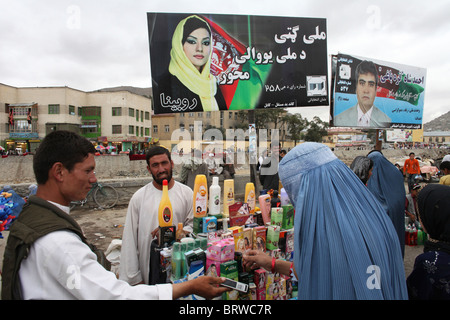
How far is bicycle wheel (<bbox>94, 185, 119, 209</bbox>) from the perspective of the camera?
694cm

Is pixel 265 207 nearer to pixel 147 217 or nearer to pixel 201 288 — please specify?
pixel 147 217

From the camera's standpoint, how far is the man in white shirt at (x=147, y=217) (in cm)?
229

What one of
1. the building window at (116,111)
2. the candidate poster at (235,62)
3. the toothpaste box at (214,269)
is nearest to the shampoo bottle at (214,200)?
the toothpaste box at (214,269)

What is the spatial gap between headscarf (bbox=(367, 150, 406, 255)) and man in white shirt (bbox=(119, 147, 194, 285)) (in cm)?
230

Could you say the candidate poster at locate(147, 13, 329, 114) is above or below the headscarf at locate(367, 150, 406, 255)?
above

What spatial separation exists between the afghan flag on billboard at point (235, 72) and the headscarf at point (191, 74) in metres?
0.15

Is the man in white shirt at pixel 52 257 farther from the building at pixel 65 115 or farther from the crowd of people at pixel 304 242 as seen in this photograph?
the building at pixel 65 115

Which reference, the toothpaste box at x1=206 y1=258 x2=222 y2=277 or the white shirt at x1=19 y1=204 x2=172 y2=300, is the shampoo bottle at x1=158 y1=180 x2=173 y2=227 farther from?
the white shirt at x1=19 y1=204 x2=172 y2=300

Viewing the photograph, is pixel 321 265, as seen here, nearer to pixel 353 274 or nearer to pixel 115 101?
pixel 353 274

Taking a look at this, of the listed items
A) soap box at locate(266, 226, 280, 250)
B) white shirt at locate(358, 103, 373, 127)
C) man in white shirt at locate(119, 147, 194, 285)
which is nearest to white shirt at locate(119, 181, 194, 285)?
man in white shirt at locate(119, 147, 194, 285)

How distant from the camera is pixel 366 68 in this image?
6.55m

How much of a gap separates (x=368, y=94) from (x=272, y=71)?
3.14 m

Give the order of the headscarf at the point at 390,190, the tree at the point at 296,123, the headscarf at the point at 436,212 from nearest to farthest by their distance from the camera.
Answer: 1. the headscarf at the point at 436,212
2. the headscarf at the point at 390,190
3. the tree at the point at 296,123
